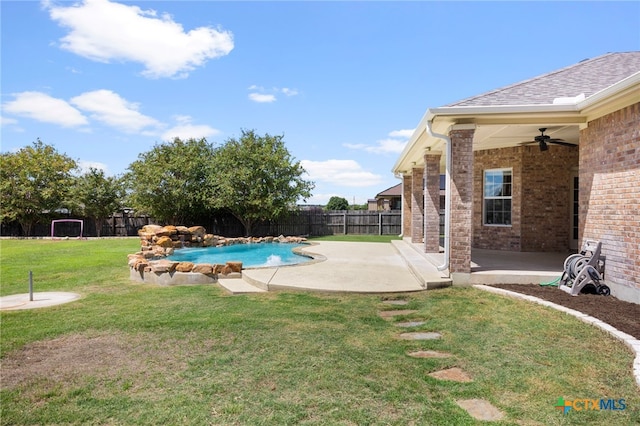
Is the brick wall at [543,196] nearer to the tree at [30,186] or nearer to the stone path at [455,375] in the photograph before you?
the stone path at [455,375]

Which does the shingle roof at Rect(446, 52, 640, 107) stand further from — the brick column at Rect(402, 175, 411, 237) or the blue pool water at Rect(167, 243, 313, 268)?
the brick column at Rect(402, 175, 411, 237)

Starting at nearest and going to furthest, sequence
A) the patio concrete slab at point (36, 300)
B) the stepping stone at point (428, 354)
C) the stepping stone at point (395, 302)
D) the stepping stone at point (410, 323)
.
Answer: the stepping stone at point (428, 354) < the stepping stone at point (410, 323) < the patio concrete slab at point (36, 300) < the stepping stone at point (395, 302)

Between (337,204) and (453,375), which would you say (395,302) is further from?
(337,204)

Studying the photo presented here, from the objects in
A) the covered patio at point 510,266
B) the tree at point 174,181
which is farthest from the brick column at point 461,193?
the tree at point 174,181

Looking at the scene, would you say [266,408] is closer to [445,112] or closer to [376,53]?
[445,112]

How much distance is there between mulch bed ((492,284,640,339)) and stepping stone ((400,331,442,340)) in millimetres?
2045

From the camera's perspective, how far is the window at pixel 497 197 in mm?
11688

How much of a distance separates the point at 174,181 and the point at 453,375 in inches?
819

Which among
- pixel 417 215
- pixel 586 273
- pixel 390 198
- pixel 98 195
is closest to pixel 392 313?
pixel 586 273

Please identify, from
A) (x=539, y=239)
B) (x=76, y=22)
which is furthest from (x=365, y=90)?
(x=76, y=22)

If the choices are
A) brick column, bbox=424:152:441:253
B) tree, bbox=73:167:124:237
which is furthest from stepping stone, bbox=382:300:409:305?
tree, bbox=73:167:124:237

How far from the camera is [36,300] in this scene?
6.71 metres

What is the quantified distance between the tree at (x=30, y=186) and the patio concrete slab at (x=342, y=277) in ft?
68.7

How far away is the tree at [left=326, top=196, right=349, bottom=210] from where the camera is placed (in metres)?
36.3
